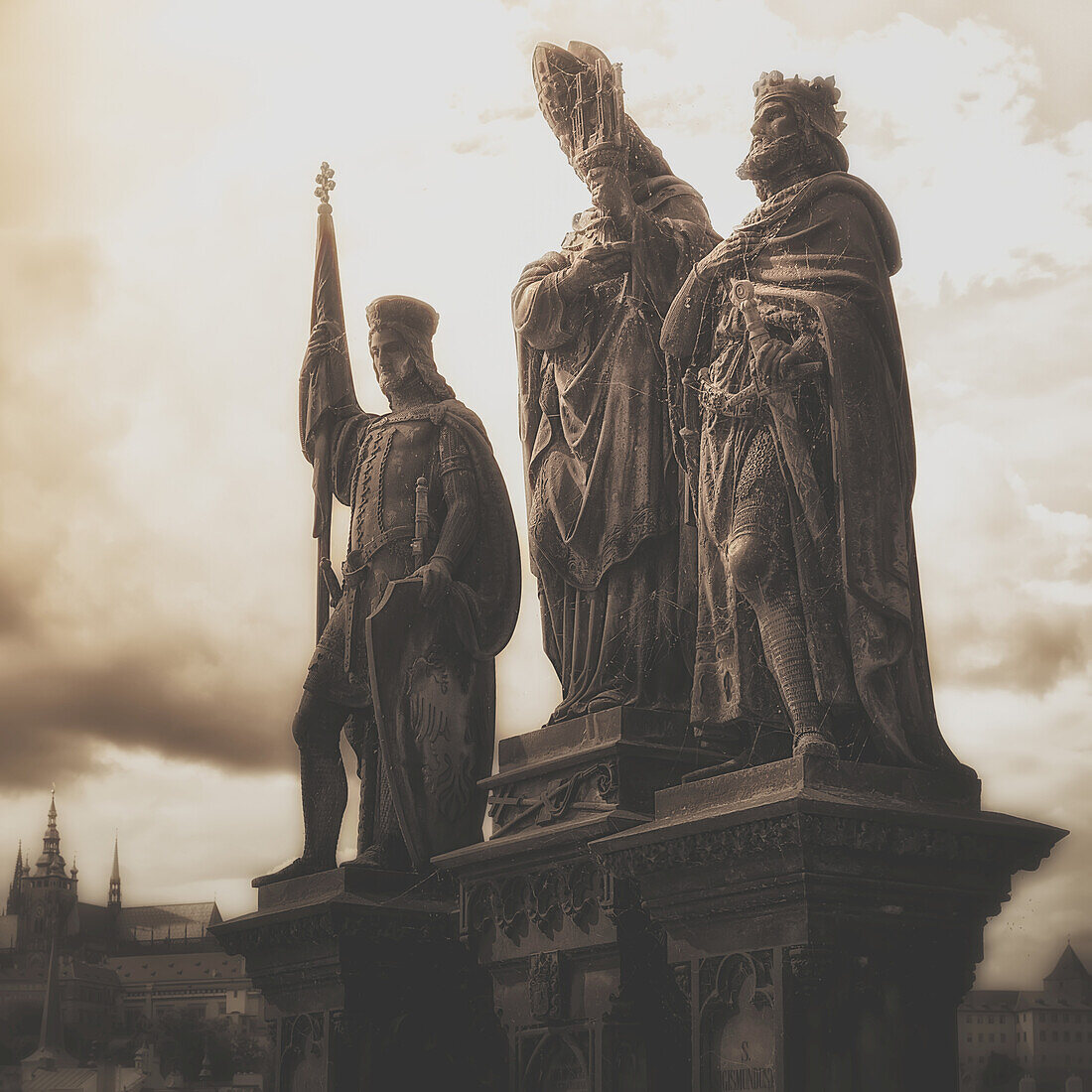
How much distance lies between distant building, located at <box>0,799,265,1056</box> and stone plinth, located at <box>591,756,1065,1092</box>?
8676 mm

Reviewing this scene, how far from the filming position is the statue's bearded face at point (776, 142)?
23.9 feet

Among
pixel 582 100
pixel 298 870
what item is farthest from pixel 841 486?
pixel 298 870

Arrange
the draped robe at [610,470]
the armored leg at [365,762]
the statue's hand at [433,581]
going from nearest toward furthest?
the draped robe at [610,470] → the statue's hand at [433,581] → the armored leg at [365,762]

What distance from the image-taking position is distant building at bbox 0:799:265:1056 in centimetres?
1491

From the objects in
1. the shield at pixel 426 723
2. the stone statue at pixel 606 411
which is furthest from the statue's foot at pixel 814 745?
the shield at pixel 426 723

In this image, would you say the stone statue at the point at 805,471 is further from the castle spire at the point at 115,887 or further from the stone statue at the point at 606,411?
the castle spire at the point at 115,887

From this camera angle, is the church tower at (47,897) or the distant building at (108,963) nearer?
the church tower at (47,897)

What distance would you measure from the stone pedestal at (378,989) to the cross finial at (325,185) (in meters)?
4.16

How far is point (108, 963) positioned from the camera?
1692 cm

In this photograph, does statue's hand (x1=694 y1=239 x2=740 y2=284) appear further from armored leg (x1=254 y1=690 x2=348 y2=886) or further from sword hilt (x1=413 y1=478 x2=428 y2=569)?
armored leg (x1=254 y1=690 x2=348 y2=886)

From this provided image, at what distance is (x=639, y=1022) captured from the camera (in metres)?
6.95

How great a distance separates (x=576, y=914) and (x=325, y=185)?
5142 millimetres

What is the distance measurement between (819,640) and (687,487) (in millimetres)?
1203

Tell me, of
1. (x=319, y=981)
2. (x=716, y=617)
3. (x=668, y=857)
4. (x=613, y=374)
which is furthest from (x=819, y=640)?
(x=319, y=981)
